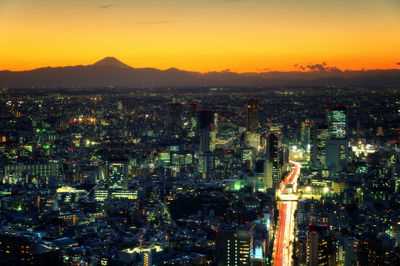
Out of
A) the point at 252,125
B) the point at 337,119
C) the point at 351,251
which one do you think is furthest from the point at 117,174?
the point at 252,125

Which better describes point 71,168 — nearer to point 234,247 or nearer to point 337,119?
point 337,119

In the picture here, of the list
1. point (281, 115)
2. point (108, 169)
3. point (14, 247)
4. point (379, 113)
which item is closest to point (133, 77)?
point (281, 115)

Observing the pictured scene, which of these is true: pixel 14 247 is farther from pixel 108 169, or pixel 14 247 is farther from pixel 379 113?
pixel 379 113

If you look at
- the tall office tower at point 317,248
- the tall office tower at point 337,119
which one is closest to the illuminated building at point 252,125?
the tall office tower at point 337,119

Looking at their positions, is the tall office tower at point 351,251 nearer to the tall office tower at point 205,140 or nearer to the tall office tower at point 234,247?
the tall office tower at point 234,247

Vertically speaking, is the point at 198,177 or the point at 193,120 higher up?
the point at 193,120

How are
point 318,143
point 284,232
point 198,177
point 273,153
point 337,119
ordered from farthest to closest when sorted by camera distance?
1. point 337,119
2. point 318,143
3. point 273,153
4. point 198,177
5. point 284,232
